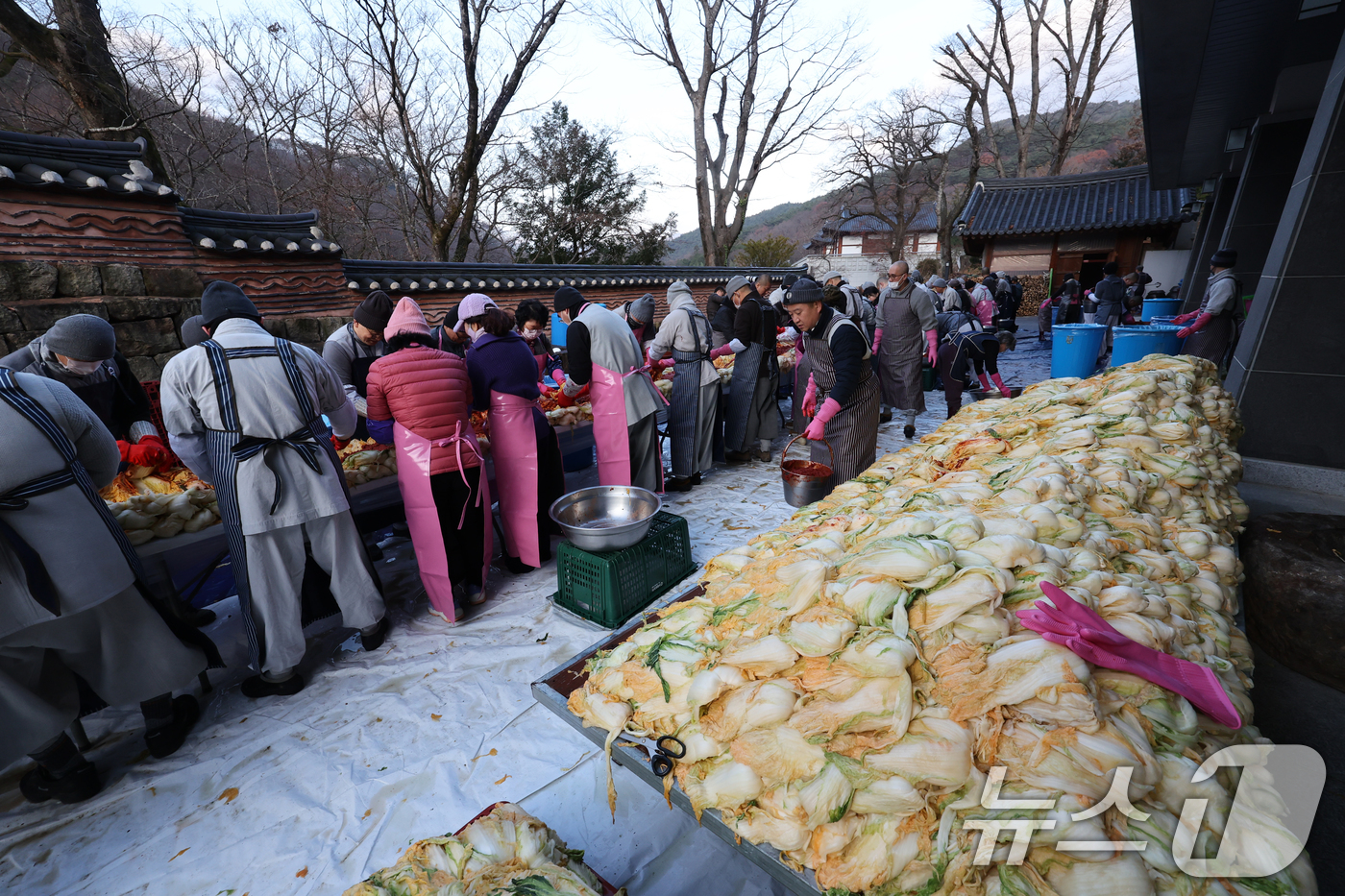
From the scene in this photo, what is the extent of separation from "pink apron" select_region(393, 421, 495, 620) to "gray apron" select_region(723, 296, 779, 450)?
3.79m

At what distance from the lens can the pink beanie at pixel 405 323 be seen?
3.44 metres

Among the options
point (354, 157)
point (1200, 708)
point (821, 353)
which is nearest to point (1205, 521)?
point (1200, 708)

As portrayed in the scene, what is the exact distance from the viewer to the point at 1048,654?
3.56ft

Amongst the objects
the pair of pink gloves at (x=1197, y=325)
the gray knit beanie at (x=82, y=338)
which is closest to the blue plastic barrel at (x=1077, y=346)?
the pair of pink gloves at (x=1197, y=325)

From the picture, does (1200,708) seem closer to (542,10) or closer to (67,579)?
(67,579)

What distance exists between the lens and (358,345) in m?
4.26

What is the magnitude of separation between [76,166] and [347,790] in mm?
6360

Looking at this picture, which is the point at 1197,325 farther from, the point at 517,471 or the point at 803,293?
the point at 517,471

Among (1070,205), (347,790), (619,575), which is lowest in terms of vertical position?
(347,790)

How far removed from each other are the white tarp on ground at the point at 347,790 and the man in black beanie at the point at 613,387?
2021mm

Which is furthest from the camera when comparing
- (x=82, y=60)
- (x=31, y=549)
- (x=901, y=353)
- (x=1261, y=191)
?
(x=1261, y=191)

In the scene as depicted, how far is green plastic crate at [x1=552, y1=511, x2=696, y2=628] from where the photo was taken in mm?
3568

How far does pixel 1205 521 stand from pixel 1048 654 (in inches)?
70.2

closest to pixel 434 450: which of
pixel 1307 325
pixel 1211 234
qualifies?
pixel 1307 325
